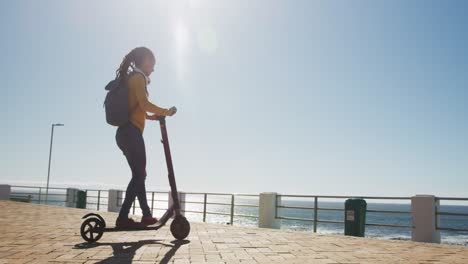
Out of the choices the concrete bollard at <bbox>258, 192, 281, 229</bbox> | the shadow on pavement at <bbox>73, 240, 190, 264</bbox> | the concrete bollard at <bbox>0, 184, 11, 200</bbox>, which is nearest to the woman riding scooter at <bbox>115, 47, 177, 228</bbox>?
the shadow on pavement at <bbox>73, 240, 190, 264</bbox>

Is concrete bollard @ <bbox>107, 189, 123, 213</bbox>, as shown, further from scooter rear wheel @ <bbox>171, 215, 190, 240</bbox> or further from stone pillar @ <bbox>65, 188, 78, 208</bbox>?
scooter rear wheel @ <bbox>171, 215, 190, 240</bbox>

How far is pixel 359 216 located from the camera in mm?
9625

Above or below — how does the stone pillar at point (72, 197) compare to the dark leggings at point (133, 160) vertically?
below

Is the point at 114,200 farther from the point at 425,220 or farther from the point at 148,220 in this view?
the point at 148,220

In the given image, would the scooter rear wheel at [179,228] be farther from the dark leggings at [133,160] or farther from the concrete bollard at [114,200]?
the concrete bollard at [114,200]

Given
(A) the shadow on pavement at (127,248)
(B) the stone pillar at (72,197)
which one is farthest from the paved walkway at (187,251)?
(B) the stone pillar at (72,197)

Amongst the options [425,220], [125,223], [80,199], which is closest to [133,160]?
[125,223]

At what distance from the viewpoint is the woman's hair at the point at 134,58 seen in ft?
15.4

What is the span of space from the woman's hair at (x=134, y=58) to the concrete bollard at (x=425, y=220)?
22.0ft

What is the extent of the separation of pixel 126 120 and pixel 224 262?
1924 millimetres

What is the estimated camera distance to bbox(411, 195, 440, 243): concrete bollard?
836cm

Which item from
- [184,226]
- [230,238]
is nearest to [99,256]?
[184,226]

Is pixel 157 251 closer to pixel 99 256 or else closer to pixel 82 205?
pixel 99 256

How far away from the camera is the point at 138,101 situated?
15.0 ft
